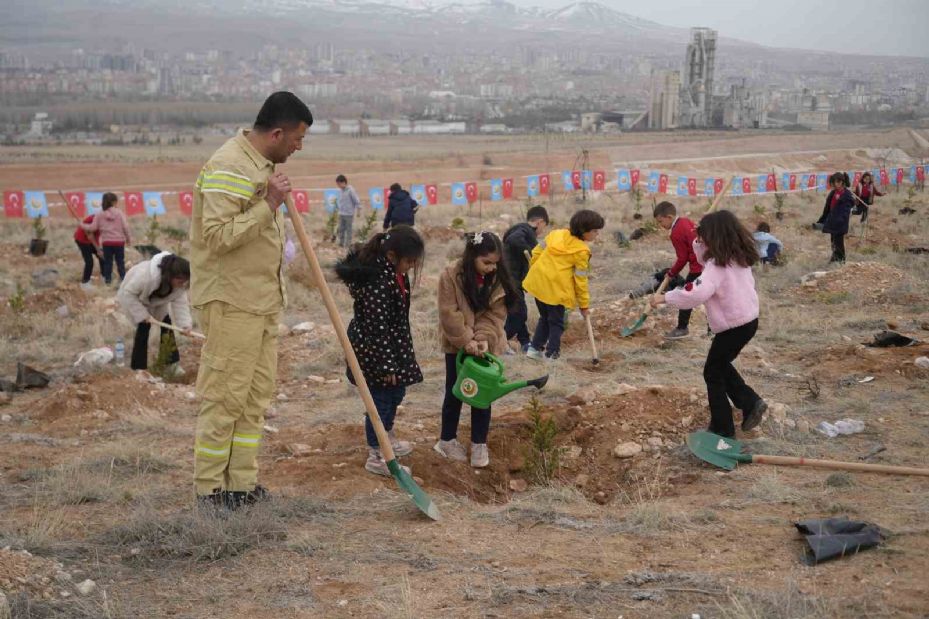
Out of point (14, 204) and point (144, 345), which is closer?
point (144, 345)

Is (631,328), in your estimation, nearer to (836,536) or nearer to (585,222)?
(585,222)

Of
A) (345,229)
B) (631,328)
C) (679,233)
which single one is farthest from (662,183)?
(679,233)

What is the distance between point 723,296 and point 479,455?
5.79 ft

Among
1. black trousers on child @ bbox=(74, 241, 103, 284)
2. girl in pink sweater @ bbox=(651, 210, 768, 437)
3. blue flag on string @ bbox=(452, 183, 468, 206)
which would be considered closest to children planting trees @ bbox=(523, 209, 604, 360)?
girl in pink sweater @ bbox=(651, 210, 768, 437)

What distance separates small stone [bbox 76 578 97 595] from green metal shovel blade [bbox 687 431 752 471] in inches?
135

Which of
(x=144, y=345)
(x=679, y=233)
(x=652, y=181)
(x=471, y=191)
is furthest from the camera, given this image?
(x=652, y=181)

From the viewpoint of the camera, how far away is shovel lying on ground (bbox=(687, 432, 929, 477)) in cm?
521

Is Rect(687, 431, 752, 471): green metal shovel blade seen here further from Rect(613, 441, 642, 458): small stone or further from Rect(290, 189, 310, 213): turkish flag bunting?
Rect(290, 189, 310, 213): turkish flag bunting

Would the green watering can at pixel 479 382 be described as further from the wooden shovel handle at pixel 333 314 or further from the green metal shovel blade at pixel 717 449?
the green metal shovel blade at pixel 717 449

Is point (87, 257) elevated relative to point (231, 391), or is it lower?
lower

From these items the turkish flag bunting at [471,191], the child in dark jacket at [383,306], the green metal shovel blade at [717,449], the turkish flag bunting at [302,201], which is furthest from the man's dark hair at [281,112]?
the turkish flag bunting at [471,191]

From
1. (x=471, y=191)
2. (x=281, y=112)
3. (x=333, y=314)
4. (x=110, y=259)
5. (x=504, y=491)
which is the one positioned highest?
(x=281, y=112)

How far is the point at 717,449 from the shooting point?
5.80 metres

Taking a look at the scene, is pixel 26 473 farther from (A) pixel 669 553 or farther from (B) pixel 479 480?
(A) pixel 669 553
